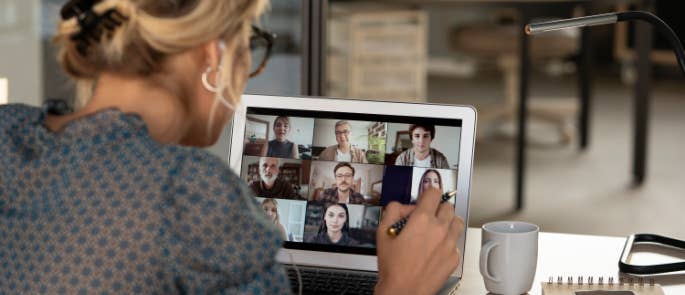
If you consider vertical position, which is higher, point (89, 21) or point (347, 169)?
point (89, 21)

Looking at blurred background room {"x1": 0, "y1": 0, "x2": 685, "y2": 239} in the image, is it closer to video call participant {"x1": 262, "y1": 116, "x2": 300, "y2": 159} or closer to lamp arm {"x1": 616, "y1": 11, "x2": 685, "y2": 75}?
video call participant {"x1": 262, "y1": 116, "x2": 300, "y2": 159}

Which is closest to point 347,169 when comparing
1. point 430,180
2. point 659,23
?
point 430,180

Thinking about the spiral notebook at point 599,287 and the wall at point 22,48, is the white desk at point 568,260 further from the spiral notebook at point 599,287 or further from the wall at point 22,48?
the wall at point 22,48

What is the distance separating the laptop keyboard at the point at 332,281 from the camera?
1203 millimetres

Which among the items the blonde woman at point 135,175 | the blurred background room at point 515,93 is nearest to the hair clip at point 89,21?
the blonde woman at point 135,175

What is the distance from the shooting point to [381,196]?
49.4 inches

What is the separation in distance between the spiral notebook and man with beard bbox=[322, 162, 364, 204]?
10.7 inches

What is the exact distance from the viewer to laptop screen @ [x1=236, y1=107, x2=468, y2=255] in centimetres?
125

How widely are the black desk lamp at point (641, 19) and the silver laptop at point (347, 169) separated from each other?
0.53 feet

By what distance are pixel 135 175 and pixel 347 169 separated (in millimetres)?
517

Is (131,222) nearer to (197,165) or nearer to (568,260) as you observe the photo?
(197,165)

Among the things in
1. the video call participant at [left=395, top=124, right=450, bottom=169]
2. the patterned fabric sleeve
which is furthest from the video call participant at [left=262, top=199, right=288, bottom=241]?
the patterned fabric sleeve

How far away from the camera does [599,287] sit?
1.15 metres

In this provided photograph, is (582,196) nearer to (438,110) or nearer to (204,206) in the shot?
(438,110)
